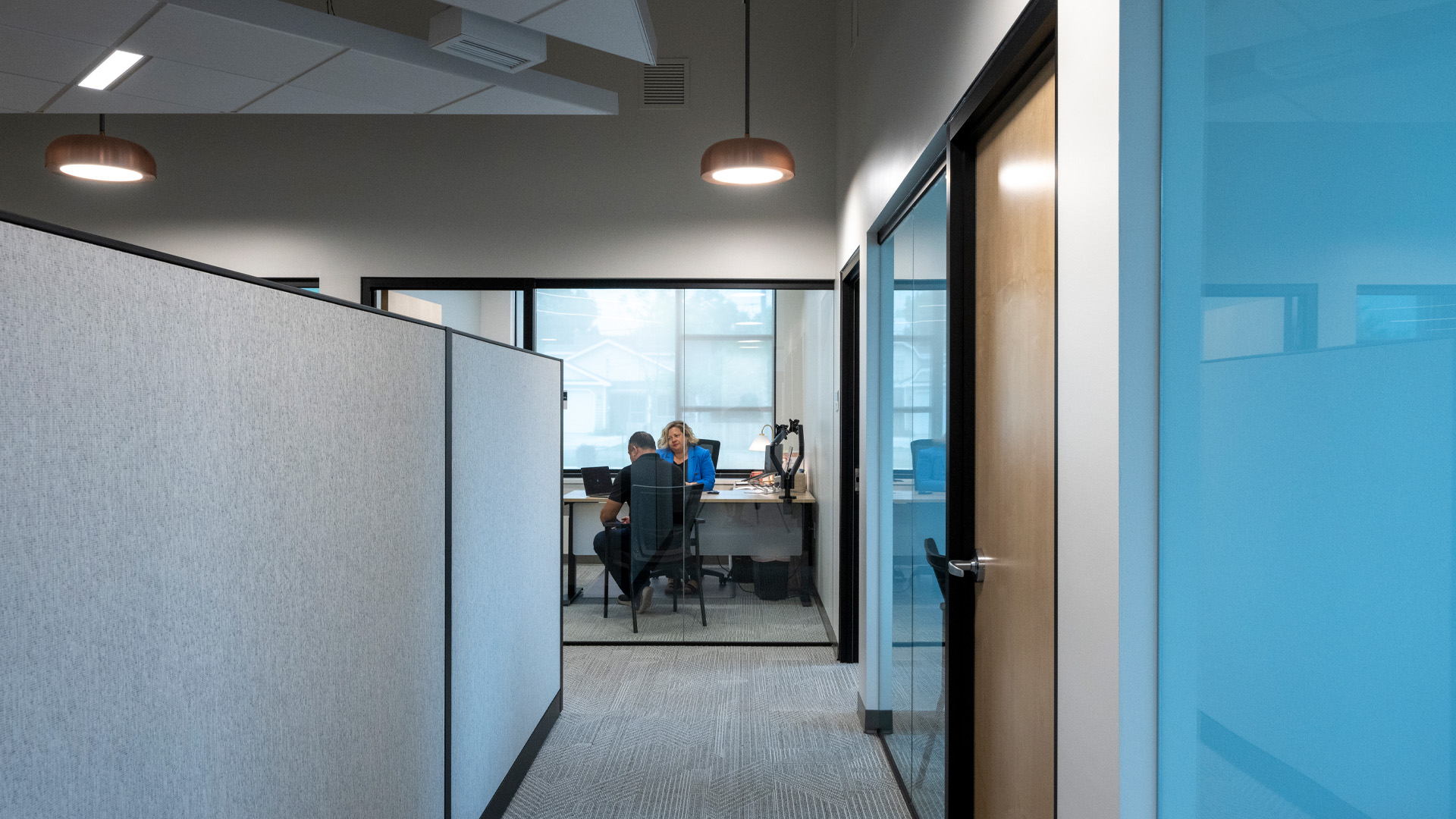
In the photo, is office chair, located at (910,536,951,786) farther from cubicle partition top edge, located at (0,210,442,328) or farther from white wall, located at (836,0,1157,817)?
cubicle partition top edge, located at (0,210,442,328)

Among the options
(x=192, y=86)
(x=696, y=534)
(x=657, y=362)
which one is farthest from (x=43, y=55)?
(x=696, y=534)

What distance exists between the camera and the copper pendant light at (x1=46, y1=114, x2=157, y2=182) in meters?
3.32

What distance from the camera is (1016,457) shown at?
1580 mm

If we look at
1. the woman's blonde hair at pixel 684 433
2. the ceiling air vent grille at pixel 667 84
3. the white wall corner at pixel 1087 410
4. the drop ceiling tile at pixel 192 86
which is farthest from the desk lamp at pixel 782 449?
the white wall corner at pixel 1087 410

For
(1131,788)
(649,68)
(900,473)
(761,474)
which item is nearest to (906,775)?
(900,473)

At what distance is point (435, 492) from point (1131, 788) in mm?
1509

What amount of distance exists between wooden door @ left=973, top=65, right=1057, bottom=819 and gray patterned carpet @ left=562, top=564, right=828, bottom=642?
8.25 feet

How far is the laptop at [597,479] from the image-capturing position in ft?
14.5

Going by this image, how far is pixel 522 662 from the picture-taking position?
106 inches

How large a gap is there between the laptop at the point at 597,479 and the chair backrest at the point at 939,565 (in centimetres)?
245

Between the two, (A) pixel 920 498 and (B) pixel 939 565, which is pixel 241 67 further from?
(B) pixel 939 565

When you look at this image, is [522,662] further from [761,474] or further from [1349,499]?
[1349,499]

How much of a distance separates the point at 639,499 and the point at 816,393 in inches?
42.7

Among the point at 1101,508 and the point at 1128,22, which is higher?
the point at 1128,22
